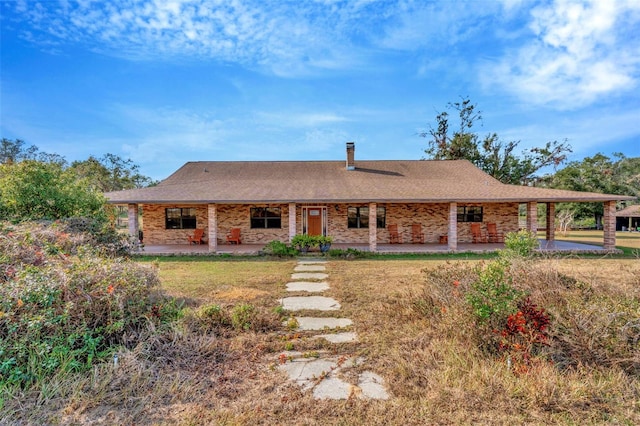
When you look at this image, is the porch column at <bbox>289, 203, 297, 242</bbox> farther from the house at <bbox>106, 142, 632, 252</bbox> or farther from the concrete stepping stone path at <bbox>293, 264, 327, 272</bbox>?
the concrete stepping stone path at <bbox>293, 264, 327, 272</bbox>

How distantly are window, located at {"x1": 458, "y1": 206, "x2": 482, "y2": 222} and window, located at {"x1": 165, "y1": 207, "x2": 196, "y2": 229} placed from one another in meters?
13.7

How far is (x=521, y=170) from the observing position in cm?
2820

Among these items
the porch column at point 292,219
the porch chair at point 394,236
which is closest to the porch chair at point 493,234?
the porch chair at point 394,236

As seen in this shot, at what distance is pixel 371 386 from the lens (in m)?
3.17

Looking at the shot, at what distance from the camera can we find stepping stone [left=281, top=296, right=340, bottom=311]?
5.79m

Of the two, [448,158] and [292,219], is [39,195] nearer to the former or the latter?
[292,219]

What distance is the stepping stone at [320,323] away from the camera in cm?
483

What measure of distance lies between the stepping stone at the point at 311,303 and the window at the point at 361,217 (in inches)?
369

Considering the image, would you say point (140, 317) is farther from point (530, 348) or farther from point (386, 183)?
point (386, 183)

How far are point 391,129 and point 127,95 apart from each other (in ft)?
65.7

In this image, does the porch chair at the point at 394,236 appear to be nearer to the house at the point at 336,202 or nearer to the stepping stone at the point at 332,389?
the house at the point at 336,202

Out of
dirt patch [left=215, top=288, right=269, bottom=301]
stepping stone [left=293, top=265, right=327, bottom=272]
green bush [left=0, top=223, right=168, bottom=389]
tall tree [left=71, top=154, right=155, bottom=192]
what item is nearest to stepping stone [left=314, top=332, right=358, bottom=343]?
green bush [left=0, top=223, right=168, bottom=389]

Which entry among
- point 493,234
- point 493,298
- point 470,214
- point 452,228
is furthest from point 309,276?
point 493,234

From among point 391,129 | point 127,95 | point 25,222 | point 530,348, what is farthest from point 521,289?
point 391,129
